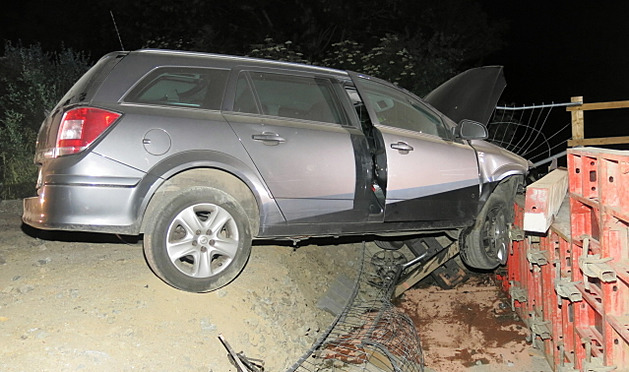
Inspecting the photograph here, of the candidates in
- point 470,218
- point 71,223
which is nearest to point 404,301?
point 470,218

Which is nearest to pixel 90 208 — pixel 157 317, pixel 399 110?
pixel 157 317

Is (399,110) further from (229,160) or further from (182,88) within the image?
(182,88)

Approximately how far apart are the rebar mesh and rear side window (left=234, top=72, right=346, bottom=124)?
2.04m

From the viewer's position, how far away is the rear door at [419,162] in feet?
19.8

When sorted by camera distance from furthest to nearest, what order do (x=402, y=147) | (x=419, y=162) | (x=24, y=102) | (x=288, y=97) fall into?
(x=24, y=102)
(x=419, y=162)
(x=402, y=147)
(x=288, y=97)

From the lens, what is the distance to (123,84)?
5008 mm

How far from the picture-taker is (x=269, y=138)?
17.5 ft

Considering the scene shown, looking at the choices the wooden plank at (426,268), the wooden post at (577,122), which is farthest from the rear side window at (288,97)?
the wooden post at (577,122)

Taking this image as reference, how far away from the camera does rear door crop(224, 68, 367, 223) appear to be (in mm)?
A: 5328

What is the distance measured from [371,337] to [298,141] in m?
2.41

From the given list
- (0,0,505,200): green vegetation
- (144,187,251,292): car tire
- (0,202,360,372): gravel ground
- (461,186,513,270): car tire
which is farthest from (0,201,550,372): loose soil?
(0,0,505,200): green vegetation

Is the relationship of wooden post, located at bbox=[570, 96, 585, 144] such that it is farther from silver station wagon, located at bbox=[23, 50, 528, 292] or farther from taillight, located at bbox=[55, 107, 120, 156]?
taillight, located at bbox=[55, 107, 120, 156]

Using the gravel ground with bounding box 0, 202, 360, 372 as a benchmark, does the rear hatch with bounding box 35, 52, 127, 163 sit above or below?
above

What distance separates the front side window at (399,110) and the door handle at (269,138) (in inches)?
45.7
